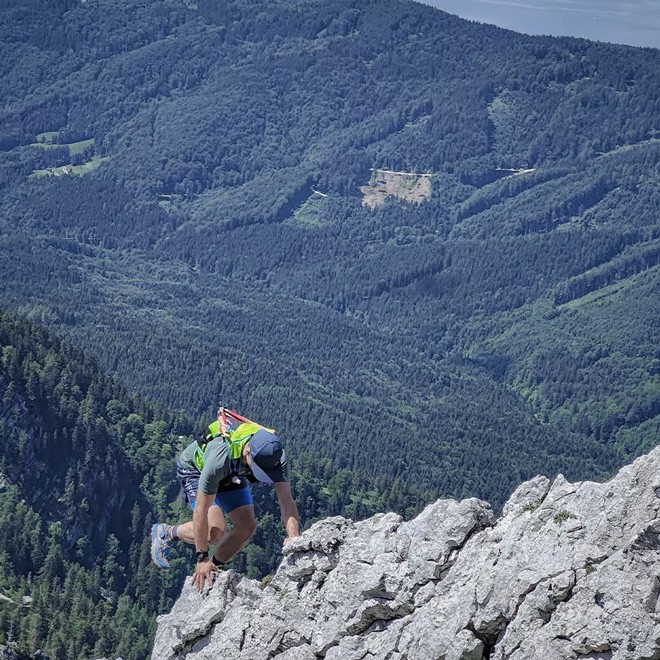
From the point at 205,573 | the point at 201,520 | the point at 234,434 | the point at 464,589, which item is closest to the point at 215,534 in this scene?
the point at 205,573

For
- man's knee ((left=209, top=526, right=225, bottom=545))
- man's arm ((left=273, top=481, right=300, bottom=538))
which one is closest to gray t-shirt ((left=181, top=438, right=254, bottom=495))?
man's arm ((left=273, top=481, right=300, bottom=538))

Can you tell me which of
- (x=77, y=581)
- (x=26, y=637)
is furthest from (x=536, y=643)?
(x=77, y=581)

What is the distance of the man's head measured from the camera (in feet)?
147

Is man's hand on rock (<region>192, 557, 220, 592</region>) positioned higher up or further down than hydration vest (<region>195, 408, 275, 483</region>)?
further down

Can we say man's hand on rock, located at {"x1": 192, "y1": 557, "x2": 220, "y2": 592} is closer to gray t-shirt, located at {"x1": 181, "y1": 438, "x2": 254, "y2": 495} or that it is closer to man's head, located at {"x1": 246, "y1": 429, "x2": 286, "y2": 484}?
gray t-shirt, located at {"x1": 181, "y1": 438, "x2": 254, "y2": 495}

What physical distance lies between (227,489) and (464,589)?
8.96m

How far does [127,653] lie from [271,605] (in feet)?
408

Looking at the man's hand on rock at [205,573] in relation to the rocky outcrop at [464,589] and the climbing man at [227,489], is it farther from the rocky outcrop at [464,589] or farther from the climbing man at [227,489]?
the rocky outcrop at [464,589]

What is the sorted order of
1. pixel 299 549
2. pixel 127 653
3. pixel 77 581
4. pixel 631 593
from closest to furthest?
pixel 631 593 < pixel 299 549 < pixel 127 653 < pixel 77 581

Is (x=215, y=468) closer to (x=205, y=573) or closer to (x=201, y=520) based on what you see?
(x=201, y=520)

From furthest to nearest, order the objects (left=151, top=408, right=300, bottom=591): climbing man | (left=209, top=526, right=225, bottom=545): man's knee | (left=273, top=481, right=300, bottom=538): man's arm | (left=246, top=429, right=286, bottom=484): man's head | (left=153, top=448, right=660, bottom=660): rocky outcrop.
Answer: (left=209, top=526, right=225, bottom=545): man's knee
(left=273, top=481, right=300, bottom=538): man's arm
(left=151, top=408, right=300, bottom=591): climbing man
(left=246, top=429, right=286, bottom=484): man's head
(left=153, top=448, right=660, bottom=660): rocky outcrop

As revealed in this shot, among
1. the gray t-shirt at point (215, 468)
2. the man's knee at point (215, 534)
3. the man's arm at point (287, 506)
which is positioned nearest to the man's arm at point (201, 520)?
the gray t-shirt at point (215, 468)

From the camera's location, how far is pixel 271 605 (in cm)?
4562

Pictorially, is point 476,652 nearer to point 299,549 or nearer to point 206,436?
point 299,549
